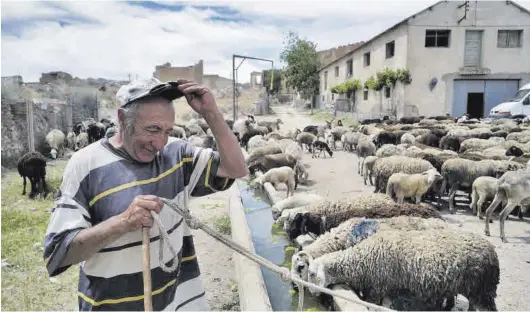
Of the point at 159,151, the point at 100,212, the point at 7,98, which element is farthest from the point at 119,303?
the point at 7,98

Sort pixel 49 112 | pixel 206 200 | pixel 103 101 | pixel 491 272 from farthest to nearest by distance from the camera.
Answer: pixel 103 101 → pixel 49 112 → pixel 206 200 → pixel 491 272

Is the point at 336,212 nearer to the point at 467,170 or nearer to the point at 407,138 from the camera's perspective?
the point at 467,170

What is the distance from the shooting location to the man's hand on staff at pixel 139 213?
166cm

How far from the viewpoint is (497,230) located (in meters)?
7.29

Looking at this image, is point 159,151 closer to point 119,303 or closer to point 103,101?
point 119,303

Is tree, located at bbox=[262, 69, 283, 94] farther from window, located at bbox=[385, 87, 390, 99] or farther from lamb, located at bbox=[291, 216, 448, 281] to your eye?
lamb, located at bbox=[291, 216, 448, 281]

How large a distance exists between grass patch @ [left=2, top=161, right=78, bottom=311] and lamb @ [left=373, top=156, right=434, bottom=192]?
6915 mm

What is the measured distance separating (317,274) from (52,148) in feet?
54.7

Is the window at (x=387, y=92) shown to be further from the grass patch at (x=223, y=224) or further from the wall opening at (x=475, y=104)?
the grass patch at (x=223, y=224)

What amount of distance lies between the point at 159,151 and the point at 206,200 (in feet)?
26.7

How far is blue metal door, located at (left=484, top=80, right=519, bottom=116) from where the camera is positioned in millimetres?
26922

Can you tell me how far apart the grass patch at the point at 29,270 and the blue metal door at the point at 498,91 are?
89.1 ft

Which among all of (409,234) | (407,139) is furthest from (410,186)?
(407,139)

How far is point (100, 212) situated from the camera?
72.6 inches
